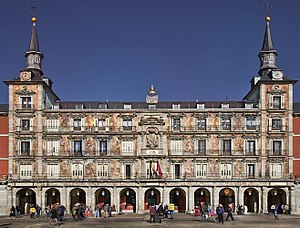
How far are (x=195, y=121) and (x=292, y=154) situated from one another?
622 inches

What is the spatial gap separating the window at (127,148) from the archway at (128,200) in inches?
241

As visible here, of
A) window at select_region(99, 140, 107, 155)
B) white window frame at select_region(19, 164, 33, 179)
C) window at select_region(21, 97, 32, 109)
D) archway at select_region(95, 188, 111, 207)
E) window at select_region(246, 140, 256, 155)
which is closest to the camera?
white window frame at select_region(19, 164, 33, 179)

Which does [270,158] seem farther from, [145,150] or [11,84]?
[11,84]

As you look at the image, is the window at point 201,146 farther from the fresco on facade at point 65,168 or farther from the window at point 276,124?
the fresco on facade at point 65,168

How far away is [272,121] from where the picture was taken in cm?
7550

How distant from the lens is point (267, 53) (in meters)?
80.4

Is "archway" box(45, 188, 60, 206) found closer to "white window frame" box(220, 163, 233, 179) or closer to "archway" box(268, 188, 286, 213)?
"white window frame" box(220, 163, 233, 179)

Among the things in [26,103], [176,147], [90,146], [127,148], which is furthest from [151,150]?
[26,103]

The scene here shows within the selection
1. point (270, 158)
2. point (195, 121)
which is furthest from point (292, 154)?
point (195, 121)

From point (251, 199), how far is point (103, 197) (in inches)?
930

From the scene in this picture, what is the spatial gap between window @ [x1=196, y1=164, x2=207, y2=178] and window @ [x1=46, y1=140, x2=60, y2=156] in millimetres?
22120

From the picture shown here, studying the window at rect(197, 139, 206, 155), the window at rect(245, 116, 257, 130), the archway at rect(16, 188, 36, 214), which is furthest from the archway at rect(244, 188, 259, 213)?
the archway at rect(16, 188, 36, 214)

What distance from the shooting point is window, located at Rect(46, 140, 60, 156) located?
75.2 metres

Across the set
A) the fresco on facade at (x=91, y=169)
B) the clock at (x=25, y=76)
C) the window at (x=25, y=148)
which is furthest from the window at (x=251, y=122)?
the clock at (x=25, y=76)
